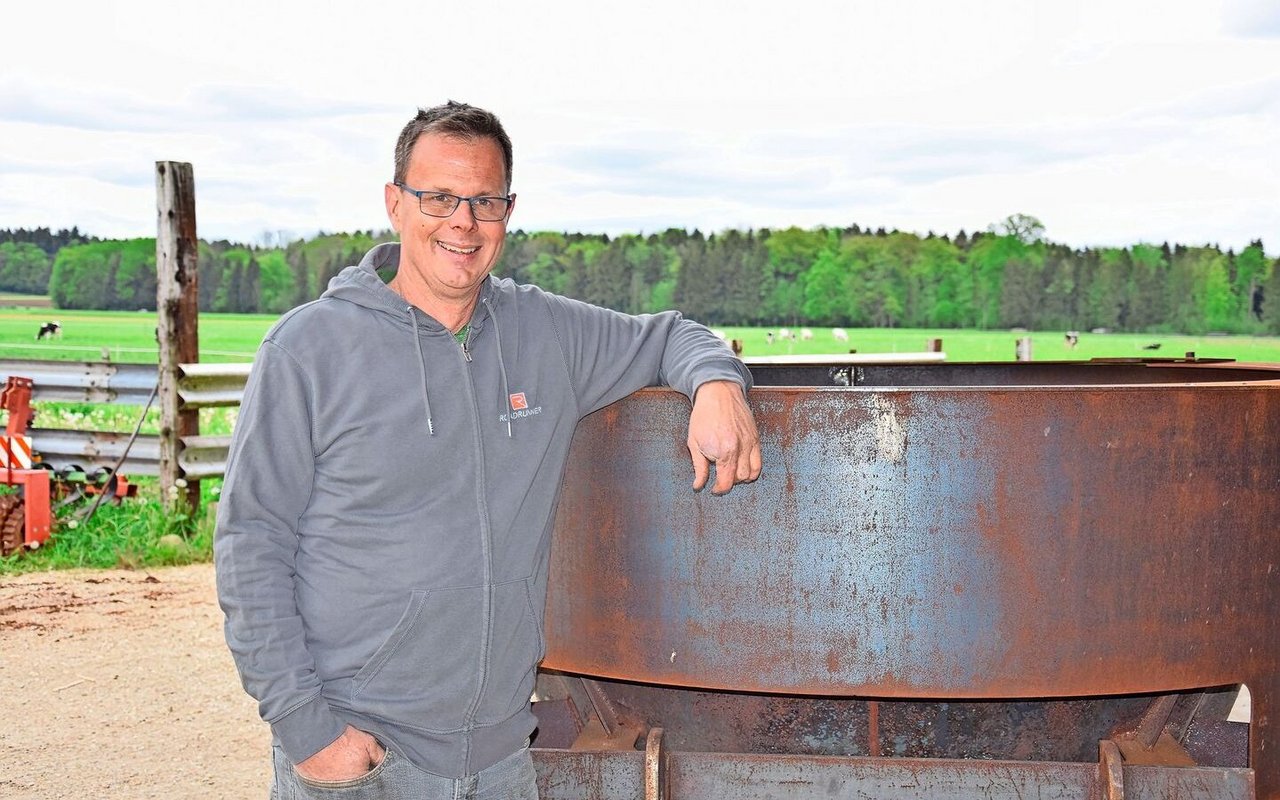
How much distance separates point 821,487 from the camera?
2311mm

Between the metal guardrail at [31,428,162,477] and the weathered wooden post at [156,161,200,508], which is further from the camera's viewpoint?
the metal guardrail at [31,428,162,477]

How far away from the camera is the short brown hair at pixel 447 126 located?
229 cm

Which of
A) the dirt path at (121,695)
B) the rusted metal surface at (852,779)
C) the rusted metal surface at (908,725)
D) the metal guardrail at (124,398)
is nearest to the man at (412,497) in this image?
the rusted metal surface at (852,779)

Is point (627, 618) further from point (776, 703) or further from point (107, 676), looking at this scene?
point (107, 676)

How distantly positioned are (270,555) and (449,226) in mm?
671

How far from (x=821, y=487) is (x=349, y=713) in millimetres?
962

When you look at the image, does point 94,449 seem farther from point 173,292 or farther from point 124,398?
point 173,292

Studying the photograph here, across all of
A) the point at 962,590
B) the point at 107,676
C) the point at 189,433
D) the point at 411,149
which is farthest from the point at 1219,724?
the point at 189,433

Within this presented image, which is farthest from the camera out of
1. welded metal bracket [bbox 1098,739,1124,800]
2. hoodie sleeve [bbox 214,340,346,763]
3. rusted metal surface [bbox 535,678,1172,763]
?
rusted metal surface [bbox 535,678,1172,763]

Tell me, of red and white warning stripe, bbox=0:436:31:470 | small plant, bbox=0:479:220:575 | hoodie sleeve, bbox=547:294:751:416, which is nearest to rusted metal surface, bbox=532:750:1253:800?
hoodie sleeve, bbox=547:294:751:416

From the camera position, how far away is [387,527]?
2.18m

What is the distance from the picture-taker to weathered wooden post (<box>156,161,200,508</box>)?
350 inches

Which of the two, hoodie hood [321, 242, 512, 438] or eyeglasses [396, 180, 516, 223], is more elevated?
eyeglasses [396, 180, 516, 223]

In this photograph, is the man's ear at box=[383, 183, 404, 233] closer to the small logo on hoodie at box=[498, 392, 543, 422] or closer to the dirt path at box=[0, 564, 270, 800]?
the small logo on hoodie at box=[498, 392, 543, 422]
